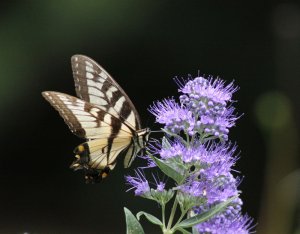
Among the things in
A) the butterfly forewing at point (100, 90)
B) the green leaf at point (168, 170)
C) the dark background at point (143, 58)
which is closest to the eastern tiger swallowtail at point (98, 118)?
the butterfly forewing at point (100, 90)

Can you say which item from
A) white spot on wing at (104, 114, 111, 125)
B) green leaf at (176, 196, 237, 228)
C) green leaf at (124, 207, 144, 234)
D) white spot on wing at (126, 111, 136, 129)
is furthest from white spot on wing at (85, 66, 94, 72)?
green leaf at (176, 196, 237, 228)

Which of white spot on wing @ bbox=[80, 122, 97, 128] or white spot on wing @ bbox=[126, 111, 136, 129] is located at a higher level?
white spot on wing @ bbox=[126, 111, 136, 129]

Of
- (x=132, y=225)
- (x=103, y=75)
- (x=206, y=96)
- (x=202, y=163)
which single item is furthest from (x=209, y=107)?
(x=103, y=75)

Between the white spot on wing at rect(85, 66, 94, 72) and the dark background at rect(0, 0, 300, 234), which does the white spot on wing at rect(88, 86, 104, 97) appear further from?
the dark background at rect(0, 0, 300, 234)

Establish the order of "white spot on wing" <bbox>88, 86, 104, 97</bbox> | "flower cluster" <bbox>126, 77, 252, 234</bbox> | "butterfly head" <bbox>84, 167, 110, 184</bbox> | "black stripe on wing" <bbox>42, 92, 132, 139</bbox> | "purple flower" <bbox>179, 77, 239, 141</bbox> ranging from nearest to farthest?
"flower cluster" <bbox>126, 77, 252, 234</bbox> < "purple flower" <bbox>179, 77, 239, 141</bbox> < "black stripe on wing" <bbox>42, 92, 132, 139</bbox> < "white spot on wing" <bbox>88, 86, 104, 97</bbox> < "butterfly head" <bbox>84, 167, 110, 184</bbox>

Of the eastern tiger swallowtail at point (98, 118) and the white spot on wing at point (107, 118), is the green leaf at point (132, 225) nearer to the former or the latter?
the eastern tiger swallowtail at point (98, 118)

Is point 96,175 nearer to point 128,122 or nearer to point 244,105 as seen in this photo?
point 128,122

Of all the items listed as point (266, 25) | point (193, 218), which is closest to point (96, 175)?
point (193, 218)
